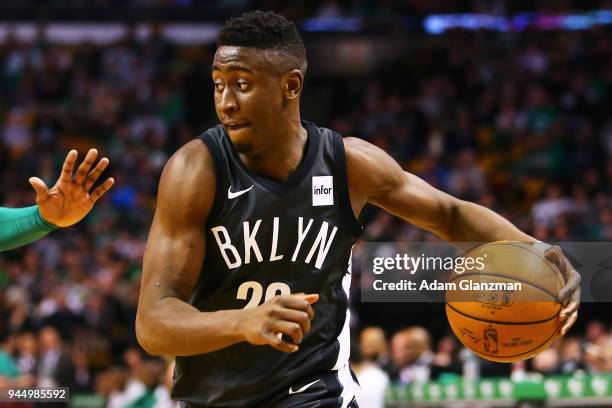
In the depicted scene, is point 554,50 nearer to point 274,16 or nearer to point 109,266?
point 109,266

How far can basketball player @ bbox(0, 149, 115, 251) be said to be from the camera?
16.5 ft

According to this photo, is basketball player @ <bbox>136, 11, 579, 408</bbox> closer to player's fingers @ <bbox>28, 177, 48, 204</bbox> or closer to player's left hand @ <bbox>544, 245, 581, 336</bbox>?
player's left hand @ <bbox>544, 245, 581, 336</bbox>

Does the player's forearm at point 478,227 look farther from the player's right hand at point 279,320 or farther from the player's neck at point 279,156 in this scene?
the player's right hand at point 279,320

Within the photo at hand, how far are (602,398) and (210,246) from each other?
551 cm

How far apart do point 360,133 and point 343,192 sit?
1362 centimetres

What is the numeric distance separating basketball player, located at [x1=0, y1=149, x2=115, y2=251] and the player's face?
91 cm

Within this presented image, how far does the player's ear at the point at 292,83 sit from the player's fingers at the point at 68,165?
995 mm

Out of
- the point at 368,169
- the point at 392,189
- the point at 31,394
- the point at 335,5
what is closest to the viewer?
the point at 368,169

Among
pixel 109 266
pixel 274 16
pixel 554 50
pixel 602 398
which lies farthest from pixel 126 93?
pixel 274 16

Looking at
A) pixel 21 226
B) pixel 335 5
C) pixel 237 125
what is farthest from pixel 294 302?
pixel 335 5

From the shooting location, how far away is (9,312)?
14188 mm

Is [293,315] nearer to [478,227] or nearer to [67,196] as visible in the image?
[478,227]

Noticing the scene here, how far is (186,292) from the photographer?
416 centimetres

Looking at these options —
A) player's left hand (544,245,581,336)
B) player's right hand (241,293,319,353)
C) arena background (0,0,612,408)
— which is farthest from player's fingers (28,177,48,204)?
arena background (0,0,612,408)
